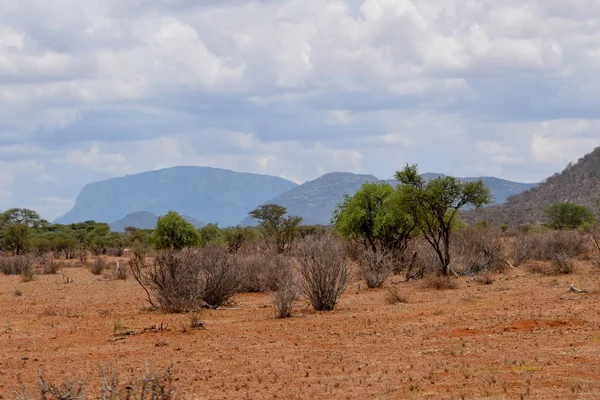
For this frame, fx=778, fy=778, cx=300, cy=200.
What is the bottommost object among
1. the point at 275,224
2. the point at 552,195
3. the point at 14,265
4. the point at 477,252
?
the point at 14,265

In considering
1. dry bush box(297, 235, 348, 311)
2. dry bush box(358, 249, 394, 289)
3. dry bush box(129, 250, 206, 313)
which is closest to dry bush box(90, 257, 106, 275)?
dry bush box(358, 249, 394, 289)

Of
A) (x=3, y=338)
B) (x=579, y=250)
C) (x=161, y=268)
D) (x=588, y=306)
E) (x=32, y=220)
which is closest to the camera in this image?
(x=3, y=338)

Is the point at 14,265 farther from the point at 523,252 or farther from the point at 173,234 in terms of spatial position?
the point at 523,252

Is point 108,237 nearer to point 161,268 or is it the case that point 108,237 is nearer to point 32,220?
point 32,220

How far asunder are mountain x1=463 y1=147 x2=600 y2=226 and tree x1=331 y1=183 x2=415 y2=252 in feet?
174

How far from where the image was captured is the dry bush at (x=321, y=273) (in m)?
21.2

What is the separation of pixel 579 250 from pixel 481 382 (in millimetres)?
28994

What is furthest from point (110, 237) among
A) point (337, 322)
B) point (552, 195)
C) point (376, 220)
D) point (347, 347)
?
point (347, 347)

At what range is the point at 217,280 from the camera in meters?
23.3

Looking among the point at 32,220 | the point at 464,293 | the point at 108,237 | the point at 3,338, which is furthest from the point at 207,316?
the point at 32,220

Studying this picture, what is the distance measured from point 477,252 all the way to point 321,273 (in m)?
14.2

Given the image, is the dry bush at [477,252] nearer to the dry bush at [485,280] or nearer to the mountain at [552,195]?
the dry bush at [485,280]

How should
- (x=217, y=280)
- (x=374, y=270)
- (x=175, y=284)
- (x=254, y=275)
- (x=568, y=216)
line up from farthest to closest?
(x=568, y=216), (x=254, y=275), (x=374, y=270), (x=217, y=280), (x=175, y=284)

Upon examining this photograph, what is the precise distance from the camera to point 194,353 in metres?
14.7
